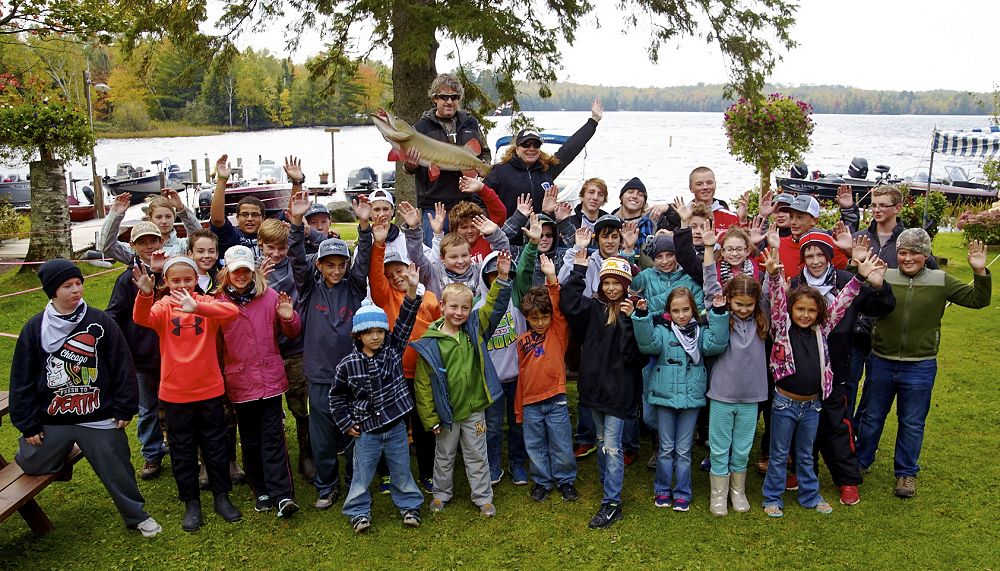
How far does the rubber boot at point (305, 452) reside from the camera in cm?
562

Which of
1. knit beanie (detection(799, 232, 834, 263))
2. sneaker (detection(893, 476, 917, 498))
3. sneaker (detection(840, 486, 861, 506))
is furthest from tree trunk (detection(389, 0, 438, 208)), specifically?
sneaker (detection(893, 476, 917, 498))

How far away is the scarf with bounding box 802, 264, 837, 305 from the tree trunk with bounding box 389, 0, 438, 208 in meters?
6.39

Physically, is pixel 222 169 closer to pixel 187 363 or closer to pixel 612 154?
pixel 187 363

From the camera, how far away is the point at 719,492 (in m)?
5.03

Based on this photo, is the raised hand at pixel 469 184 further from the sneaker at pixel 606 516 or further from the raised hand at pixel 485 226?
the sneaker at pixel 606 516

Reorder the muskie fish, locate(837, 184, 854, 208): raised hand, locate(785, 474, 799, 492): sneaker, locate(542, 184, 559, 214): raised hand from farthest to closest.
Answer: locate(837, 184, 854, 208): raised hand
locate(542, 184, 559, 214): raised hand
the muskie fish
locate(785, 474, 799, 492): sneaker

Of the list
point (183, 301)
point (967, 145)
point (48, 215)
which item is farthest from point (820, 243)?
point (967, 145)

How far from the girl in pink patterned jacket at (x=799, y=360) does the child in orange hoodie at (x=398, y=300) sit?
2.35 meters

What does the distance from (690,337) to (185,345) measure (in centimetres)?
330

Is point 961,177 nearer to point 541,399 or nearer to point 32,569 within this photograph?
point 541,399

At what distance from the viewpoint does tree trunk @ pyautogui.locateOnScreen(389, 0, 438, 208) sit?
9797 millimetres

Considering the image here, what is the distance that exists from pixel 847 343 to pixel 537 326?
2.11 meters

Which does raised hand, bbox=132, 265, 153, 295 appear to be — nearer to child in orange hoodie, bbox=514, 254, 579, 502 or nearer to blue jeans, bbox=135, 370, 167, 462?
blue jeans, bbox=135, 370, 167, 462

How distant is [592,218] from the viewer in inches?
240
